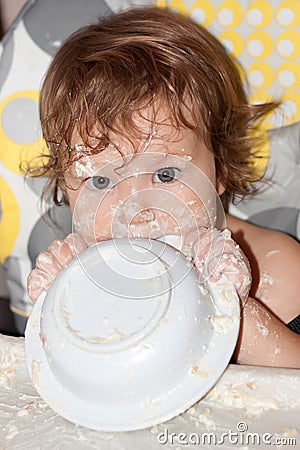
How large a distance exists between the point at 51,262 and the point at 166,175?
0.57 feet

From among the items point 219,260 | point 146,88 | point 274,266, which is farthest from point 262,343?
point 146,88

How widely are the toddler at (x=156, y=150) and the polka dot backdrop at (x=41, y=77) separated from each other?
0.04 metres

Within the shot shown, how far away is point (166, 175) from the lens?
89cm

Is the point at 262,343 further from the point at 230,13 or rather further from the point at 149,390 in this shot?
the point at 230,13

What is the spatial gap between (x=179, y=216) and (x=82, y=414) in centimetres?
29

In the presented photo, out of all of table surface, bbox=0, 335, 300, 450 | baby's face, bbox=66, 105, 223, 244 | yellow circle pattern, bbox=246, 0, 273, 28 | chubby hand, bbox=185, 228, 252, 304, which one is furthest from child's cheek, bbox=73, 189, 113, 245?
yellow circle pattern, bbox=246, 0, 273, 28

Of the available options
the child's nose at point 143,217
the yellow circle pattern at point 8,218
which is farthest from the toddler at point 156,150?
the yellow circle pattern at point 8,218

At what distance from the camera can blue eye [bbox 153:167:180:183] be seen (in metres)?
0.88

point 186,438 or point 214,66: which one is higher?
point 214,66

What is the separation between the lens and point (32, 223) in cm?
110

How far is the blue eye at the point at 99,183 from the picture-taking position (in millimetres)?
900

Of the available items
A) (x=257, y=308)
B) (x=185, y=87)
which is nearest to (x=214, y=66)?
(x=185, y=87)

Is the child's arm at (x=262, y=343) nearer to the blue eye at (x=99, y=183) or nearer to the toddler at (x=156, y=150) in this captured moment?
the toddler at (x=156, y=150)

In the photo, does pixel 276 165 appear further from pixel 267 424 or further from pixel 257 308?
pixel 267 424
